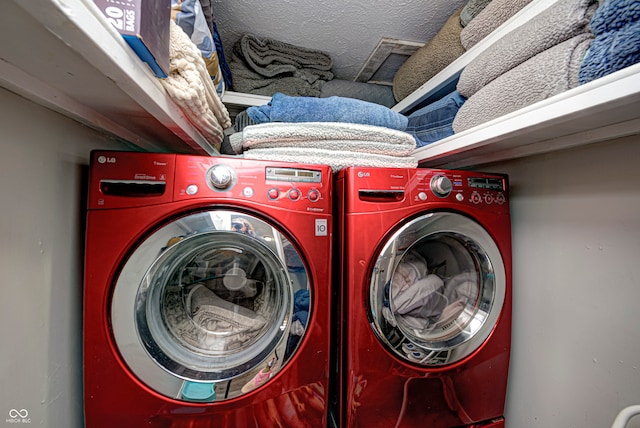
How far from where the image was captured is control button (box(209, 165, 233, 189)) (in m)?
0.64

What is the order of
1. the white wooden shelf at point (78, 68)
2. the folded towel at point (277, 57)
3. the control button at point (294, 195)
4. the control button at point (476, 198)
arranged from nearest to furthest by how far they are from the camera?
the white wooden shelf at point (78, 68), the control button at point (294, 195), the control button at point (476, 198), the folded towel at point (277, 57)

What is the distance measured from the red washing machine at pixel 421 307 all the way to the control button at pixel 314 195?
0.32 feet

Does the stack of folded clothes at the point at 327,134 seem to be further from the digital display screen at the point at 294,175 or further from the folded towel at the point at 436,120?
the folded towel at the point at 436,120

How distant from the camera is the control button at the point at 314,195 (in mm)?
711

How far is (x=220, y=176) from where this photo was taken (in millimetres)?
640

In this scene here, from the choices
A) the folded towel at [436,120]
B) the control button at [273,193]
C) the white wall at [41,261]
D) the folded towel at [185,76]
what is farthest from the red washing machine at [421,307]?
the white wall at [41,261]

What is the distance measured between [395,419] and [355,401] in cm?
15

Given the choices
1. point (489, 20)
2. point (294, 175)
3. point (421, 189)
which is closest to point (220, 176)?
point (294, 175)

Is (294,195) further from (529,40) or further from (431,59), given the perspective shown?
(431,59)

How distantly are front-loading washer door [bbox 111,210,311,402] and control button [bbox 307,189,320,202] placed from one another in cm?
13

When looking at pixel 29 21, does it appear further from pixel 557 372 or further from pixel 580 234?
pixel 557 372

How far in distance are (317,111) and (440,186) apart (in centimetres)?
49

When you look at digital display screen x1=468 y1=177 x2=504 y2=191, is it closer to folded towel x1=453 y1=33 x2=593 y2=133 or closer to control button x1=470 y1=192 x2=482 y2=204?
control button x1=470 y1=192 x2=482 y2=204

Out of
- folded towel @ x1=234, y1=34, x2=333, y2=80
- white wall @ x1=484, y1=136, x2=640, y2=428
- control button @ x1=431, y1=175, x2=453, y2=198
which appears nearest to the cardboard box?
control button @ x1=431, y1=175, x2=453, y2=198
